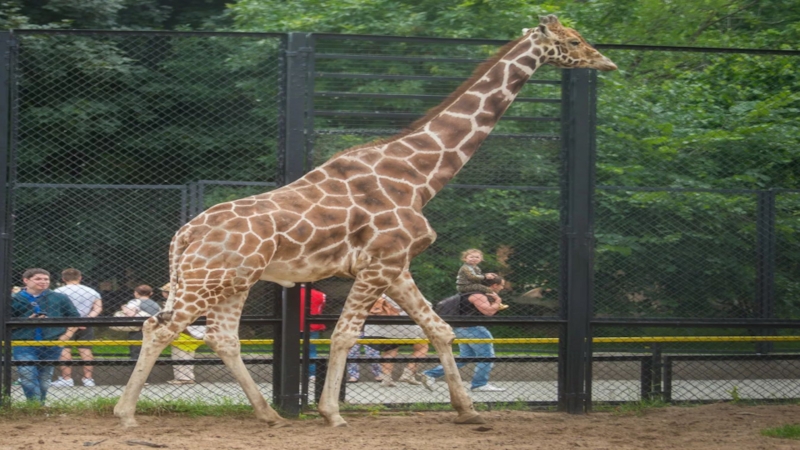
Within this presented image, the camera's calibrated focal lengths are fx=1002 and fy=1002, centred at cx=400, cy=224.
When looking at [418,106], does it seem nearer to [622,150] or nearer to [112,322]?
[622,150]

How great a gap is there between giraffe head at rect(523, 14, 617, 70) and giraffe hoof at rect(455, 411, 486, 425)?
263cm

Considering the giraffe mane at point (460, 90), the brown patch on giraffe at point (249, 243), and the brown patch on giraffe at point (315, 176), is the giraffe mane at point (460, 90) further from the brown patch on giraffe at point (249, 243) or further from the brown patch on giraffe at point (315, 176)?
the brown patch on giraffe at point (249, 243)

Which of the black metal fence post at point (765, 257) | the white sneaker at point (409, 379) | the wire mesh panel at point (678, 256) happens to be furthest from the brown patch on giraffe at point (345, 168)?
the black metal fence post at point (765, 257)

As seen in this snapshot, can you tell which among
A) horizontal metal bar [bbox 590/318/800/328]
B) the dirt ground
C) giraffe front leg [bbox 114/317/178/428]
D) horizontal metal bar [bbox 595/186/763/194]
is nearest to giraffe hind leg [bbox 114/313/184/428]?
giraffe front leg [bbox 114/317/178/428]

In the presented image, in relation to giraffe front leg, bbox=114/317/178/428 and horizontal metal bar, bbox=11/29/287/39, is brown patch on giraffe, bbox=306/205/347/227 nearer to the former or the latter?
giraffe front leg, bbox=114/317/178/428

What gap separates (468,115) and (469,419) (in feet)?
7.16

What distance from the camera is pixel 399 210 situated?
6914mm

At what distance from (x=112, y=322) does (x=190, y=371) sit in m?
1.97

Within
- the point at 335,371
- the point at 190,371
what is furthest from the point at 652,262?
the point at 190,371

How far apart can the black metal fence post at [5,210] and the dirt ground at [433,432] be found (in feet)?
1.35

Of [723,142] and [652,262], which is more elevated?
[723,142]

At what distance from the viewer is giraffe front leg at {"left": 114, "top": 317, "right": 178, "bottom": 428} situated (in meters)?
6.48

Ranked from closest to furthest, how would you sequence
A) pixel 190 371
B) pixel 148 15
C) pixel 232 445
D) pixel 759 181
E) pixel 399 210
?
pixel 232 445, pixel 399 210, pixel 190 371, pixel 759 181, pixel 148 15

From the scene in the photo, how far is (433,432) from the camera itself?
22.1 ft
